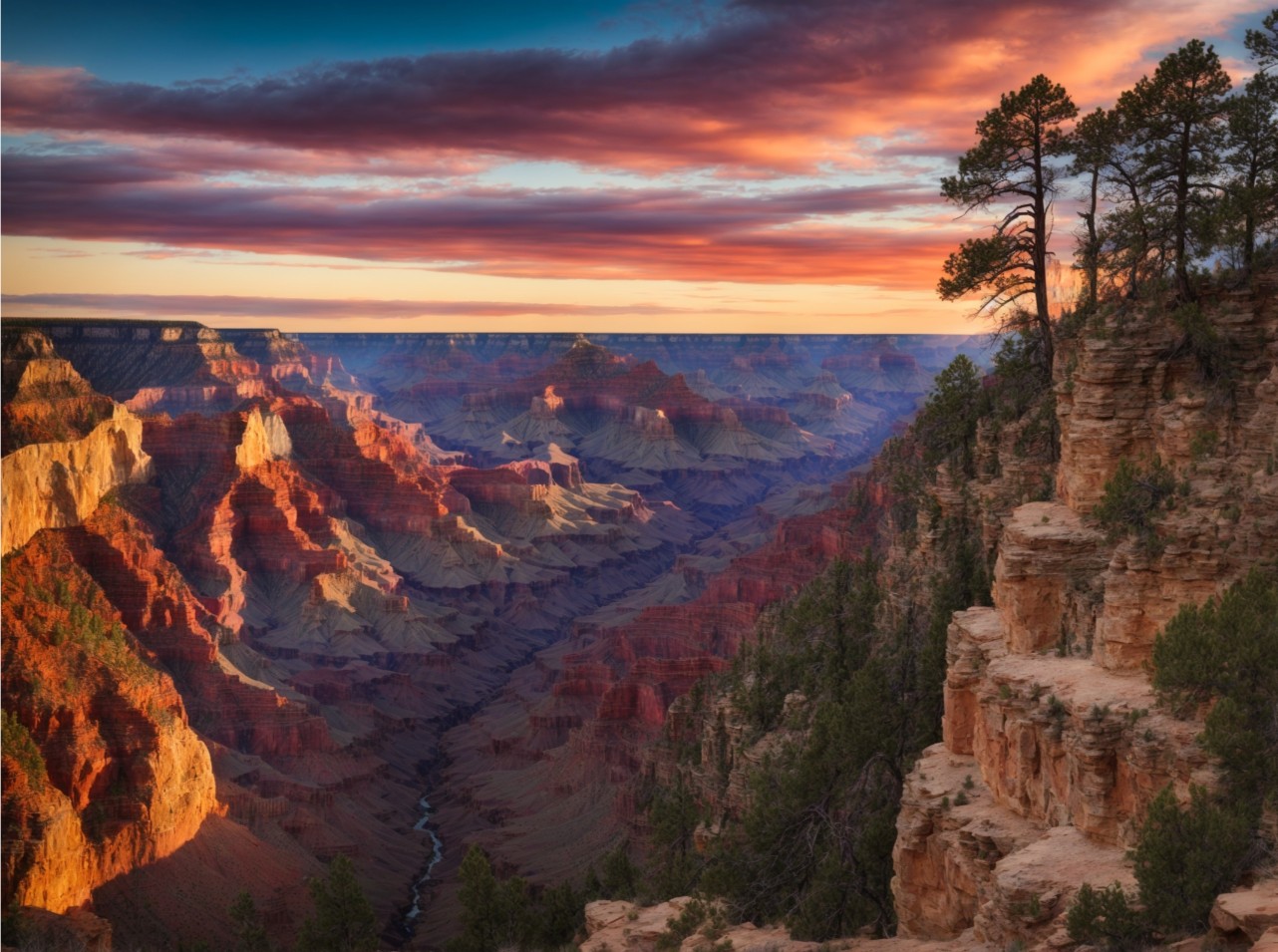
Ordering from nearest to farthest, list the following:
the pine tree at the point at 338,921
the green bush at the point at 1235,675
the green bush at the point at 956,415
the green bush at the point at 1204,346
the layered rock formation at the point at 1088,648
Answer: the green bush at the point at 1235,675
the layered rock formation at the point at 1088,648
the green bush at the point at 1204,346
the green bush at the point at 956,415
the pine tree at the point at 338,921

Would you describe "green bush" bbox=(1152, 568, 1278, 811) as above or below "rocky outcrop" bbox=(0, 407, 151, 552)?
above

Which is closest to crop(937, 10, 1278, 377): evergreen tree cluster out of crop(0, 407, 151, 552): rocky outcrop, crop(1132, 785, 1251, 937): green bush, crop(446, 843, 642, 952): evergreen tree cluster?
crop(1132, 785, 1251, 937): green bush

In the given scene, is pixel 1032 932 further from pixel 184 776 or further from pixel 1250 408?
pixel 184 776

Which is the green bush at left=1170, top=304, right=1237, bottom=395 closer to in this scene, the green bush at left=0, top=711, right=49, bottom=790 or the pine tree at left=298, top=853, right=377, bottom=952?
the pine tree at left=298, top=853, right=377, bottom=952

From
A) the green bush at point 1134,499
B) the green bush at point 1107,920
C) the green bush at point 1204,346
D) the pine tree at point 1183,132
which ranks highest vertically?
the pine tree at point 1183,132

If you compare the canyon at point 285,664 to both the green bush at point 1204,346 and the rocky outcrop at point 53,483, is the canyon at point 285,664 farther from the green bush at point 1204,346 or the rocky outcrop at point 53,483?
the green bush at point 1204,346

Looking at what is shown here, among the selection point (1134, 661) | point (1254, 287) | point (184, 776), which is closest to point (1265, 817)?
point (1134, 661)

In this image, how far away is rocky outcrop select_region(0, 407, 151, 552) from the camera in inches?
3423

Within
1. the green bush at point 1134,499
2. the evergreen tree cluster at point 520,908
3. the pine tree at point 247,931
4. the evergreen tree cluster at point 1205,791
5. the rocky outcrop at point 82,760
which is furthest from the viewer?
the rocky outcrop at point 82,760

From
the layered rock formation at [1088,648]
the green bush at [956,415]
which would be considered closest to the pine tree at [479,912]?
the green bush at [956,415]

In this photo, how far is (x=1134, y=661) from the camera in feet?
86.0

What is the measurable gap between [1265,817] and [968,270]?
25005 mm

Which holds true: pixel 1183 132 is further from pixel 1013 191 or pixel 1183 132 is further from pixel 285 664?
pixel 285 664

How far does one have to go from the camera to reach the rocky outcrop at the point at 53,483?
285 ft
